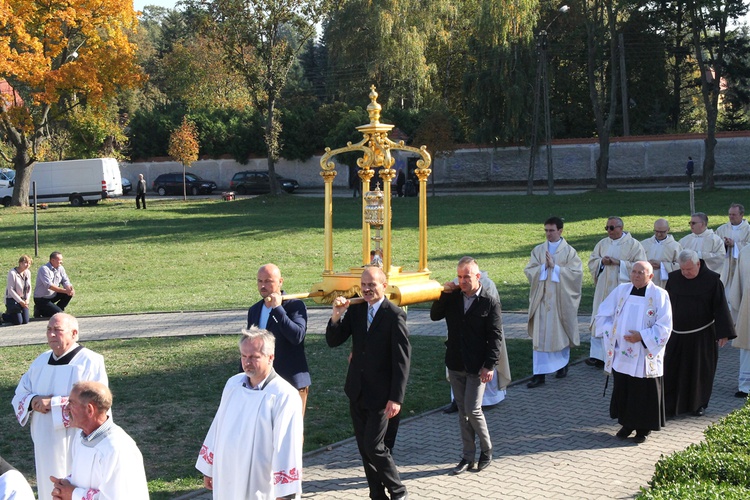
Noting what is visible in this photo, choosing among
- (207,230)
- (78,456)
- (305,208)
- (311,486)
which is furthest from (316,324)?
(305,208)

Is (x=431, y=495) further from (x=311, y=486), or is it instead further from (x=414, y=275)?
(x=414, y=275)

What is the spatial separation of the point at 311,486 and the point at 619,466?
287 cm

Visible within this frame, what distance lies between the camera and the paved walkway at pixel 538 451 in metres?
7.98

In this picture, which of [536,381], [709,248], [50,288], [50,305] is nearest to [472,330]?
[536,381]

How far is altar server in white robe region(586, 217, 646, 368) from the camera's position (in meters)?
12.4

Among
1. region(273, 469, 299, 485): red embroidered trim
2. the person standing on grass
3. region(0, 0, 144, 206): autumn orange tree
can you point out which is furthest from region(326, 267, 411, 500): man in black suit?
Result: region(0, 0, 144, 206): autumn orange tree

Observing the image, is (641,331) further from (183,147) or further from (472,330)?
(183,147)

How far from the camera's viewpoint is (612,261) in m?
12.4

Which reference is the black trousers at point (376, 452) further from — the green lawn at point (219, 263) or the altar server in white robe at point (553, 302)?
the altar server in white robe at point (553, 302)

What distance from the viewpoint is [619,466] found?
854 centimetres

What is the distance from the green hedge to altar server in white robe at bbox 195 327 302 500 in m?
2.30

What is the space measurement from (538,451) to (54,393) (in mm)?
4705

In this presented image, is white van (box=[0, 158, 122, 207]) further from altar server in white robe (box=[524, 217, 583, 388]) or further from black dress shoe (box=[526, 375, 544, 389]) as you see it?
black dress shoe (box=[526, 375, 544, 389])

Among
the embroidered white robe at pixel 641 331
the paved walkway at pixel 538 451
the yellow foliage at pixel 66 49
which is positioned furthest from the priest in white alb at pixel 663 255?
the yellow foliage at pixel 66 49
